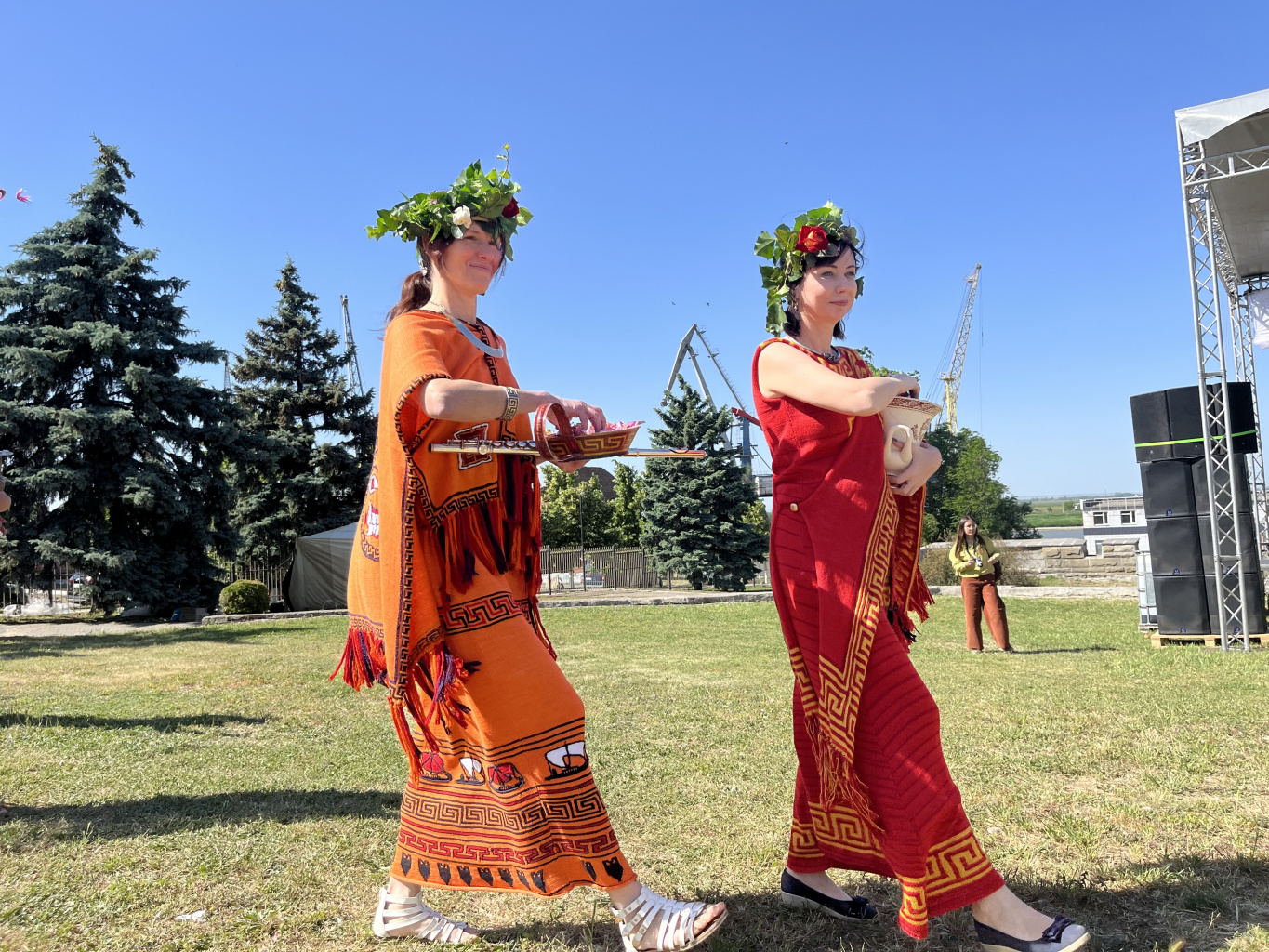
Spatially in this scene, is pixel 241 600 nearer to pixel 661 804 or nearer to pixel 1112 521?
pixel 661 804

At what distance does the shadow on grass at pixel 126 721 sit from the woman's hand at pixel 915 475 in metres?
5.64

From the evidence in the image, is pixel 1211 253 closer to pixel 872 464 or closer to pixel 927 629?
pixel 927 629

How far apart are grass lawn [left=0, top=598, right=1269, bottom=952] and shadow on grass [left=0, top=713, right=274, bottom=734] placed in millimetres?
43

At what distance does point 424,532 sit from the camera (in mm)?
2424

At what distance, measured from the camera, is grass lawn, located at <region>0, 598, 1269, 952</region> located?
267 centimetres

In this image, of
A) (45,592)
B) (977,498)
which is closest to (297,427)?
(45,592)

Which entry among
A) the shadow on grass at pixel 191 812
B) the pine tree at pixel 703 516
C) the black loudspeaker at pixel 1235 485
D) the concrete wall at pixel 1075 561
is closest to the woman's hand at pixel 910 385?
the shadow on grass at pixel 191 812

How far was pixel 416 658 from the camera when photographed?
2.38 meters

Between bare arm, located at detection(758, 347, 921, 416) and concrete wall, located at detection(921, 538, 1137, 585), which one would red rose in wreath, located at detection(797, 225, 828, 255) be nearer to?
bare arm, located at detection(758, 347, 921, 416)

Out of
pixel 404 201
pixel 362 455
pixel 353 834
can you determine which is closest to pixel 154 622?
pixel 362 455

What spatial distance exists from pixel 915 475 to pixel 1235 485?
8.64m

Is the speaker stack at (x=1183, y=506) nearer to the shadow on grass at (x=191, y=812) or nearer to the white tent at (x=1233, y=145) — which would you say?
the white tent at (x=1233, y=145)

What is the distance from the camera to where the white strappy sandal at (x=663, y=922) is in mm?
2273

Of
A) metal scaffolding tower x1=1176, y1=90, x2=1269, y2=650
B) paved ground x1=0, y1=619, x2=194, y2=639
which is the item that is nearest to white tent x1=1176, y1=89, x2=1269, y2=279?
metal scaffolding tower x1=1176, y1=90, x2=1269, y2=650
